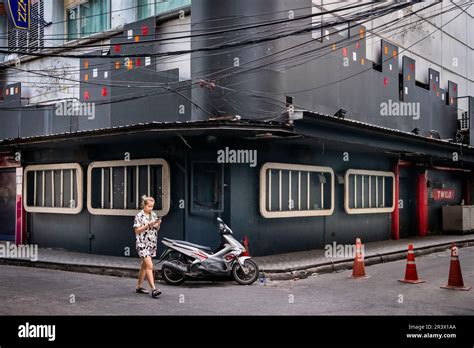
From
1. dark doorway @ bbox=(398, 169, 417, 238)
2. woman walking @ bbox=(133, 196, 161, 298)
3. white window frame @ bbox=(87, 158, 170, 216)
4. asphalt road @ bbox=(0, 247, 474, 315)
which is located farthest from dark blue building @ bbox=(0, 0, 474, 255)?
woman walking @ bbox=(133, 196, 161, 298)

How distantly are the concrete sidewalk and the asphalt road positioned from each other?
1.15 feet

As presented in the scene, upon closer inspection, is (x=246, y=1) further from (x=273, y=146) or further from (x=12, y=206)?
(x=12, y=206)

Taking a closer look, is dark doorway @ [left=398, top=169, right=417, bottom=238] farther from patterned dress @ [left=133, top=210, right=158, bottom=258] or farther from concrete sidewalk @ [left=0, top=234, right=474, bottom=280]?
patterned dress @ [left=133, top=210, right=158, bottom=258]

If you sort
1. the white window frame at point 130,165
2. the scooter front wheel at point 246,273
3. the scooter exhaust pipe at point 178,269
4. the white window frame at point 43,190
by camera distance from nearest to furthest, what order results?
the scooter exhaust pipe at point 178,269 < the scooter front wheel at point 246,273 < the white window frame at point 130,165 < the white window frame at point 43,190

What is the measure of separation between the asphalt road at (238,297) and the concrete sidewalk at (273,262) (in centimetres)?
35

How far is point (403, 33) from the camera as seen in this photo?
2333 centimetres

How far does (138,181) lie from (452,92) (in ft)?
59.5

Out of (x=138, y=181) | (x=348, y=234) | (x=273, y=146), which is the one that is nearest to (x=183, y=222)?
(x=138, y=181)

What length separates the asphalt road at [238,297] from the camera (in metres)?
9.08

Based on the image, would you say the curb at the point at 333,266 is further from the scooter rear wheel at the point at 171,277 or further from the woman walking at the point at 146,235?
the woman walking at the point at 146,235

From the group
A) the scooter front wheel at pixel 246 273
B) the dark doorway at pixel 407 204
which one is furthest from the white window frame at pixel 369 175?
the scooter front wheel at pixel 246 273

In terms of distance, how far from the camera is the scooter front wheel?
38.4ft

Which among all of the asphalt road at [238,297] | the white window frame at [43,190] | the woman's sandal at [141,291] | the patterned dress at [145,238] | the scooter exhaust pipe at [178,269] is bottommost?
the asphalt road at [238,297]
